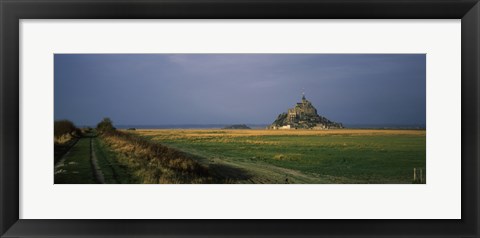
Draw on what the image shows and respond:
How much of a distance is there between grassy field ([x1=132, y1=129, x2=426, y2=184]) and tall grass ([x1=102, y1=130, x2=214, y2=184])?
10cm

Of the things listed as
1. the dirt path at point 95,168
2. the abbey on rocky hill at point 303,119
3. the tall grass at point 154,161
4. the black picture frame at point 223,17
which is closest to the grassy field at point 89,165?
the dirt path at point 95,168

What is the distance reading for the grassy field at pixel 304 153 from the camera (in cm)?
541

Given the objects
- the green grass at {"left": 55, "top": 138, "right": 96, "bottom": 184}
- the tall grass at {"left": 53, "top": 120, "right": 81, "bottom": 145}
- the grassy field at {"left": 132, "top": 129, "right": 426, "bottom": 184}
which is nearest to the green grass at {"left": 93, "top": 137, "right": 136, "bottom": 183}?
the green grass at {"left": 55, "top": 138, "right": 96, "bottom": 184}

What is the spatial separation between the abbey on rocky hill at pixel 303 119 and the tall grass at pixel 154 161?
1.24 meters

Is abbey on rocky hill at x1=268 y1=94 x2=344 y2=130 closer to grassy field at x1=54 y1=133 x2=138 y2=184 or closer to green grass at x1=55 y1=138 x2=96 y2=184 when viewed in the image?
grassy field at x1=54 y1=133 x2=138 y2=184

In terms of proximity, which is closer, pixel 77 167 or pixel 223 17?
pixel 223 17

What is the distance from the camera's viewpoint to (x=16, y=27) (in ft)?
16.7

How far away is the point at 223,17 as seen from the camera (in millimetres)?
5090

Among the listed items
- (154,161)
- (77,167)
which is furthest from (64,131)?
(154,161)

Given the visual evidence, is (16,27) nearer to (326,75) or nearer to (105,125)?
(105,125)

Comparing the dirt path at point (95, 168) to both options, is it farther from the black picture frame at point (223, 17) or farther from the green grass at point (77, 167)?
the black picture frame at point (223, 17)

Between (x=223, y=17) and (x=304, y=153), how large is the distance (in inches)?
84.6

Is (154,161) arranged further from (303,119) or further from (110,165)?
(303,119)

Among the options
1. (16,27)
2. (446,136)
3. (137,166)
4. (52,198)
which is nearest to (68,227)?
(52,198)
